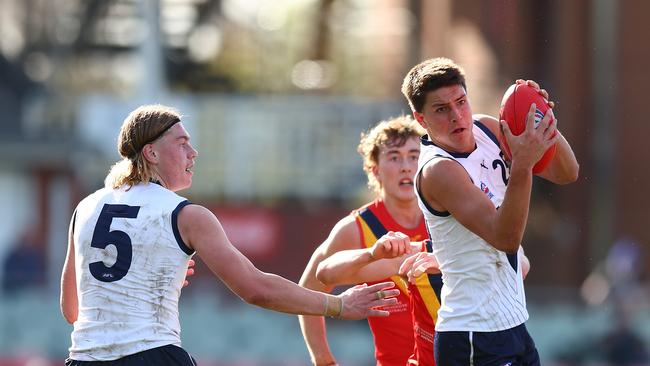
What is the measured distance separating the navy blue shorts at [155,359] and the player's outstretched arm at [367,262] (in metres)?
0.92

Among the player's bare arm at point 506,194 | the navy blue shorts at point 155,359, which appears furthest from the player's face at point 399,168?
the navy blue shorts at point 155,359

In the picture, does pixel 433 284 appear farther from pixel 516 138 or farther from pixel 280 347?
pixel 280 347

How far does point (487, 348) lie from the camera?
16.1 feet

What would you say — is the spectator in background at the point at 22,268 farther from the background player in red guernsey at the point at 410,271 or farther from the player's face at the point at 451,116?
the player's face at the point at 451,116

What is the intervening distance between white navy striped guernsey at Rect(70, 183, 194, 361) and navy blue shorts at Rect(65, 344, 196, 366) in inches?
0.8

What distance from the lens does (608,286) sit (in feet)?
57.0

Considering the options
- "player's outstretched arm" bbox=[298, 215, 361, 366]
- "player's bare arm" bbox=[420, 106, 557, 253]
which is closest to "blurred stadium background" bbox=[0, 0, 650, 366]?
"player's outstretched arm" bbox=[298, 215, 361, 366]

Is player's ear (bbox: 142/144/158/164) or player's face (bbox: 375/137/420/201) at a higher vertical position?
player's ear (bbox: 142/144/158/164)

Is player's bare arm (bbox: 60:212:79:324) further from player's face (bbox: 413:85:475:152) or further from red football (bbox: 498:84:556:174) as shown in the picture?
red football (bbox: 498:84:556:174)

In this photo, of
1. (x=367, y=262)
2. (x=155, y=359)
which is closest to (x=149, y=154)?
(x=155, y=359)

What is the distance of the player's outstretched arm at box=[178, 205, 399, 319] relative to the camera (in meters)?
4.93

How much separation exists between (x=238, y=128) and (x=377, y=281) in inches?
668

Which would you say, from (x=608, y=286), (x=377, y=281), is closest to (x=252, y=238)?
(x=608, y=286)

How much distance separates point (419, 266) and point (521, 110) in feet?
2.59
